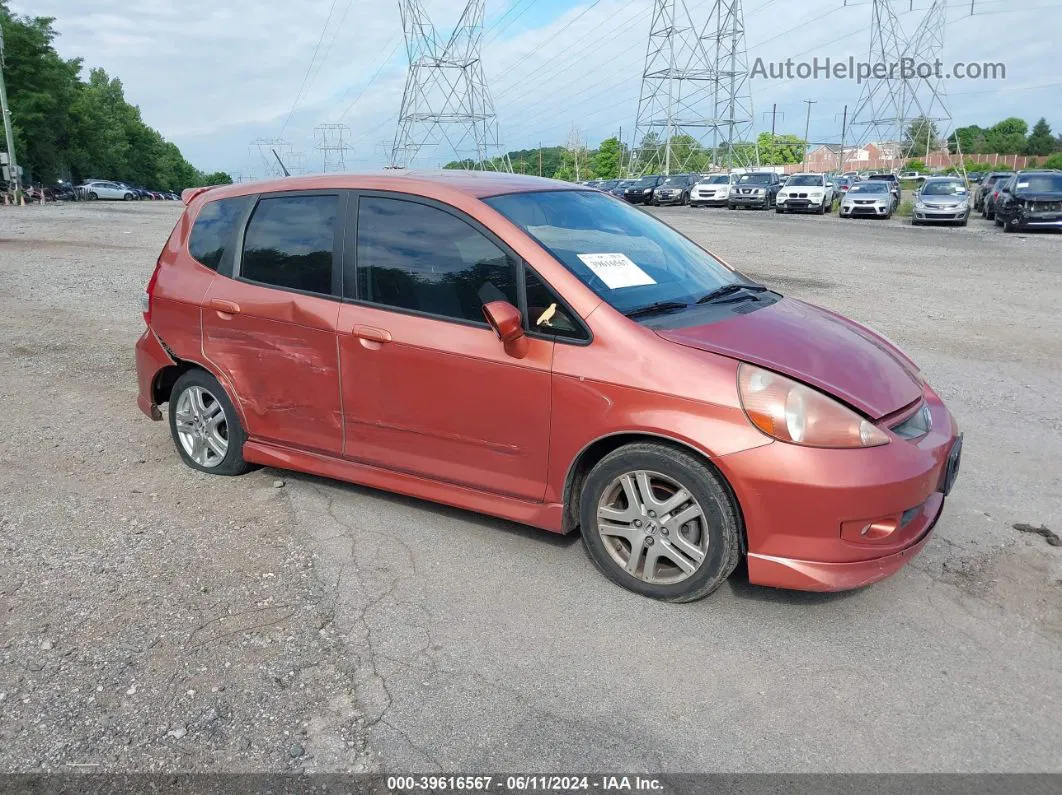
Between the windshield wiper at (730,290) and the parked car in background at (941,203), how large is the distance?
26.2m

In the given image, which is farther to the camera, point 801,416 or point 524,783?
point 801,416

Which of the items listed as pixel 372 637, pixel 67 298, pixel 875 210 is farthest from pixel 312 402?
pixel 875 210

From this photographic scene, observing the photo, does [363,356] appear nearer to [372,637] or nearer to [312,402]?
[312,402]

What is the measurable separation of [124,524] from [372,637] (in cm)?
188

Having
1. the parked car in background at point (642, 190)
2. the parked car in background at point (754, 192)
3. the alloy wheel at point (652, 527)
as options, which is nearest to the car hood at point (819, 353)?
the alloy wheel at point (652, 527)

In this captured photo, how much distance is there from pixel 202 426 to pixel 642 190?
42401mm

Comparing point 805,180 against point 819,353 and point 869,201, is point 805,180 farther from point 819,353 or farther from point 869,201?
point 819,353

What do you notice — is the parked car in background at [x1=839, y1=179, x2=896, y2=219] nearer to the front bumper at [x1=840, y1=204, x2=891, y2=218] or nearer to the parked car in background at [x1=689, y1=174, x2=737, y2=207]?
the front bumper at [x1=840, y1=204, x2=891, y2=218]

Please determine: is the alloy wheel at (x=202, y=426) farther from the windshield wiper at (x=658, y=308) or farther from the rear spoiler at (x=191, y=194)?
the windshield wiper at (x=658, y=308)

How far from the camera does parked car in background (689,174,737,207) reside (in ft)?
132

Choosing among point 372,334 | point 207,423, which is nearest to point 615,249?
point 372,334

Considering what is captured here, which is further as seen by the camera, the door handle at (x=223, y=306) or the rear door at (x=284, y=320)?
the door handle at (x=223, y=306)

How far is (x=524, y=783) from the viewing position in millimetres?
2605

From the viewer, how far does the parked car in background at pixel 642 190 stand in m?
44.8
